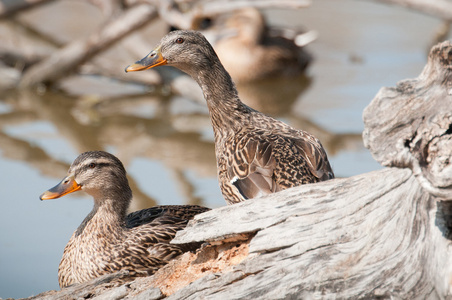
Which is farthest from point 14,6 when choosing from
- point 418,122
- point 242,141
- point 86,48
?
point 418,122

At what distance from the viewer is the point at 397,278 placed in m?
3.03

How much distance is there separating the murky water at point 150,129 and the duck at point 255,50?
21 centimetres

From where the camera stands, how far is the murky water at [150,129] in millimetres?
5953

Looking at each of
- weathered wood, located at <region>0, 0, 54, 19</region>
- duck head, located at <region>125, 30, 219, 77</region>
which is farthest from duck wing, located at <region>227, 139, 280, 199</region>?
weathered wood, located at <region>0, 0, 54, 19</region>

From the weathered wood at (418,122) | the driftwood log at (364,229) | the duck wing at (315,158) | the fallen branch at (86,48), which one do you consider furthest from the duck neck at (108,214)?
the fallen branch at (86,48)

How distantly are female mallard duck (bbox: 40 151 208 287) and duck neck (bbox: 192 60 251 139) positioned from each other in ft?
2.06

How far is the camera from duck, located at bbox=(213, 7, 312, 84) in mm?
9969

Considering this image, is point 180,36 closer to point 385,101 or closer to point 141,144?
point 385,101

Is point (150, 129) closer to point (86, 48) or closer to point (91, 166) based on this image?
point (86, 48)

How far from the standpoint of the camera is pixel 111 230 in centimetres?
468

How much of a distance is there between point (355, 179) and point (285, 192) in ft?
1.13

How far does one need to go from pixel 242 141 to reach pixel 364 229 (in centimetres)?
152

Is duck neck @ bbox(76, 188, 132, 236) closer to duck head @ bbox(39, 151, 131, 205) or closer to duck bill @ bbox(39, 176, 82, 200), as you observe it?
duck head @ bbox(39, 151, 131, 205)

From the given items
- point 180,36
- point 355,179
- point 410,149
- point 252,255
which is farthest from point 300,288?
point 180,36
